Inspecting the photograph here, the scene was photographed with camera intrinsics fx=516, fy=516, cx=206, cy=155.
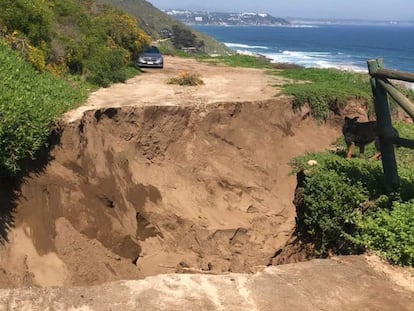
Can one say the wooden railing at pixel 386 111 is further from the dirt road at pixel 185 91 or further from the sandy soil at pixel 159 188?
the dirt road at pixel 185 91

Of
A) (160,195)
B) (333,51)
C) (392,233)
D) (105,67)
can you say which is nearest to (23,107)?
(160,195)

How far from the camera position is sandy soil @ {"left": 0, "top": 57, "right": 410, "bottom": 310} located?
803 cm

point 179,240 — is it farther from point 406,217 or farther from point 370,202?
point 406,217

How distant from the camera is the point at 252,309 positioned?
460cm

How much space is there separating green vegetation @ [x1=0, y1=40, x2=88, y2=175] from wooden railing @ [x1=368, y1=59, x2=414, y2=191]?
534cm

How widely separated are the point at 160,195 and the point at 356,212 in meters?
5.71

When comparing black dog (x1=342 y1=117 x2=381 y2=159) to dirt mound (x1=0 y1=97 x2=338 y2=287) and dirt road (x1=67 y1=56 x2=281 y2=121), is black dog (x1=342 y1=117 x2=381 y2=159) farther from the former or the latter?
dirt road (x1=67 y1=56 x2=281 y2=121)

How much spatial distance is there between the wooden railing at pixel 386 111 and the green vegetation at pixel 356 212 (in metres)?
0.27

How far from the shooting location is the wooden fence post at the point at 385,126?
264 inches

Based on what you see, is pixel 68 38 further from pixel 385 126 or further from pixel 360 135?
pixel 385 126

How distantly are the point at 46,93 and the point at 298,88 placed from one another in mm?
8521

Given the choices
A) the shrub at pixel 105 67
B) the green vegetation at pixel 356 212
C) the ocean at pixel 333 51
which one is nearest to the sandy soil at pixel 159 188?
the shrub at pixel 105 67

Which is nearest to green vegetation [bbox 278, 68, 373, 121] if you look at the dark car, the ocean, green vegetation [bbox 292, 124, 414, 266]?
the dark car

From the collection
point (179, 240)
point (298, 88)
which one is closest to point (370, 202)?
point (179, 240)
